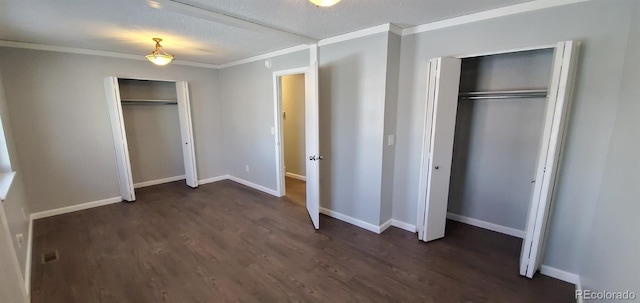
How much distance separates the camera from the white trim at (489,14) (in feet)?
7.07

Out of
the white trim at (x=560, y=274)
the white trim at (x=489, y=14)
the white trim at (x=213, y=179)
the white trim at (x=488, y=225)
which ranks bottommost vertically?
the white trim at (x=560, y=274)

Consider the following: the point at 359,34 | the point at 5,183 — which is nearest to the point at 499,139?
the point at 359,34

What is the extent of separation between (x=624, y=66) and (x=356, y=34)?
2.25m

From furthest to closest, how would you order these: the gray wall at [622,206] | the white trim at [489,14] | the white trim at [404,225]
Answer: the white trim at [404,225] → the white trim at [489,14] → the gray wall at [622,206]

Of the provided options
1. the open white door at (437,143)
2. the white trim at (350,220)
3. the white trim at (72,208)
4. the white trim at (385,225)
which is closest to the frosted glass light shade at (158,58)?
the white trim at (72,208)

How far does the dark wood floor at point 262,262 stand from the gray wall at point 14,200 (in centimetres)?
25

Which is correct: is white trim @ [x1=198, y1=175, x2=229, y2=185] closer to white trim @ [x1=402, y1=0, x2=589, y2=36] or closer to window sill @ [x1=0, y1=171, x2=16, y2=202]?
window sill @ [x1=0, y1=171, x2=16, y2=202]

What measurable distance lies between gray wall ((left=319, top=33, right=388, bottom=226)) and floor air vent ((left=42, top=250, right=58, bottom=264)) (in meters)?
3.09

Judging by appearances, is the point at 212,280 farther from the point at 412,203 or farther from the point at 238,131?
the point at 238,131

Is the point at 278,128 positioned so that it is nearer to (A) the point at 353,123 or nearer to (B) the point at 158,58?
(A) the point at 353,123

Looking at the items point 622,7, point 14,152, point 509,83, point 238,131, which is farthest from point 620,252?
point 14,152

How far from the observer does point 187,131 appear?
4.80 metres

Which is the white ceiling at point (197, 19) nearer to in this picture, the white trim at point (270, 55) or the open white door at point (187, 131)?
the white trim at point (270, 55)

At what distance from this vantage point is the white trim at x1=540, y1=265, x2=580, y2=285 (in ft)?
7.40
